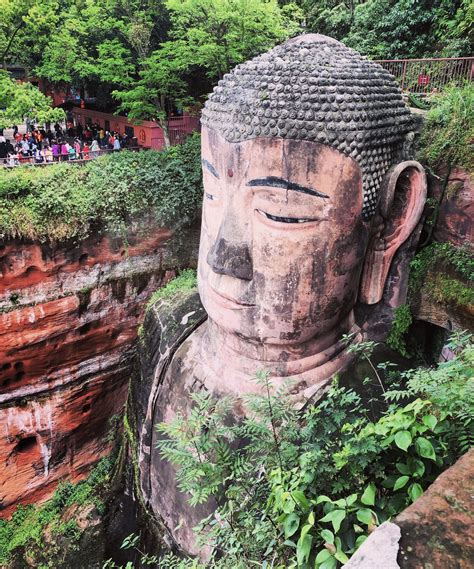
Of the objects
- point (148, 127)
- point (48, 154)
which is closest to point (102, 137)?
point (148, 127)

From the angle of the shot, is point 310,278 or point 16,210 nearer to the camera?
point 310,278

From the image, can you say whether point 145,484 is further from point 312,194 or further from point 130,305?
point 130,305

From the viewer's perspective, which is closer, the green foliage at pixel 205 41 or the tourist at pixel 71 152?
the green foliage at pixel 205 41

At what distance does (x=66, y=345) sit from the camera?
870 centimetres

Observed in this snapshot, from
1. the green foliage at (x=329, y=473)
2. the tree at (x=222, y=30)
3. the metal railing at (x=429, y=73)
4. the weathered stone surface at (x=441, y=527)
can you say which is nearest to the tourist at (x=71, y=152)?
the tree at (x=222, y=30)

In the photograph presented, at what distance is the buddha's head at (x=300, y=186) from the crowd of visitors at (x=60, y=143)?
Answer: 7.72 meters

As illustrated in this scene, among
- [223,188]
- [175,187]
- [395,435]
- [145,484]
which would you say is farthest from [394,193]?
[175,187]

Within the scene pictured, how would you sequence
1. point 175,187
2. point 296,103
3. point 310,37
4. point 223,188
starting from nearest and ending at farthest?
point 296,103, point 223,188, point 310,37, point 175,187

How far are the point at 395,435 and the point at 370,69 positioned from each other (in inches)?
113

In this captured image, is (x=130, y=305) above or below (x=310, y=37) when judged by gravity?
below

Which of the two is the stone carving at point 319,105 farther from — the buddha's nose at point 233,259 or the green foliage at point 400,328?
the green foliage at point 400,328

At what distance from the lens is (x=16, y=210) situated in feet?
25.8

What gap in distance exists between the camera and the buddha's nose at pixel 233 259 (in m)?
3.63

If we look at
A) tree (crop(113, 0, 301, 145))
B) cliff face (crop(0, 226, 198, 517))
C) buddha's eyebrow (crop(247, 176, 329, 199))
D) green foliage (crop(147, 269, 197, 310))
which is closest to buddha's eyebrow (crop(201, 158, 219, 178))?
buddha's eyebrow (crop(247, 176, 329, 199))
